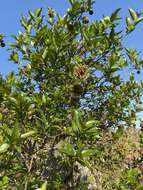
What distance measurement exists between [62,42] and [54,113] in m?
0.97

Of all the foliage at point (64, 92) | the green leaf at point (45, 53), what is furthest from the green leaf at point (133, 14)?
the green leaf at point (45, 53)

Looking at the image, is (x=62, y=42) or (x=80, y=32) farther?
(x=80, y=32)

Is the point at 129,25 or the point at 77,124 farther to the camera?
the point at 129,25

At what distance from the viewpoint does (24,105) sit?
4457 millimetres

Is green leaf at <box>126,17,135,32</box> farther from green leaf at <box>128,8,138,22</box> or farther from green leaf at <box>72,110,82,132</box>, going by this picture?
green leaf at <box>72,110,82,132</box>

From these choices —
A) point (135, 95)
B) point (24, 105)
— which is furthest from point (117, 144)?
point (24, 105)

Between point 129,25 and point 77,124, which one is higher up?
point 129,25

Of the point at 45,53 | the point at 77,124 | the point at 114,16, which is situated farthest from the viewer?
the point at 114,16

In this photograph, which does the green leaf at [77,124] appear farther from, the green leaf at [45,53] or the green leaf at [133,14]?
the green leaf at [133,14]

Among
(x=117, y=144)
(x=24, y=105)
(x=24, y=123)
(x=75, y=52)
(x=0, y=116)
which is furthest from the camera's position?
(x=117, y=144)

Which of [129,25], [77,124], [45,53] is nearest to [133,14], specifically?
[129,25]

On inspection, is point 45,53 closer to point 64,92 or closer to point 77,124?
point 64,92

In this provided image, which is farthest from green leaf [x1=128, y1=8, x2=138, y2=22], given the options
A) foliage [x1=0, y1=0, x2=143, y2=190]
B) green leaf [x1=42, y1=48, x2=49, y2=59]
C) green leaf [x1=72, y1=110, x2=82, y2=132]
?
green leaf [x1=72, y1=110, x2=82, y2=132]

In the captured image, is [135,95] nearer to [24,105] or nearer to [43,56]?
[43,56]
